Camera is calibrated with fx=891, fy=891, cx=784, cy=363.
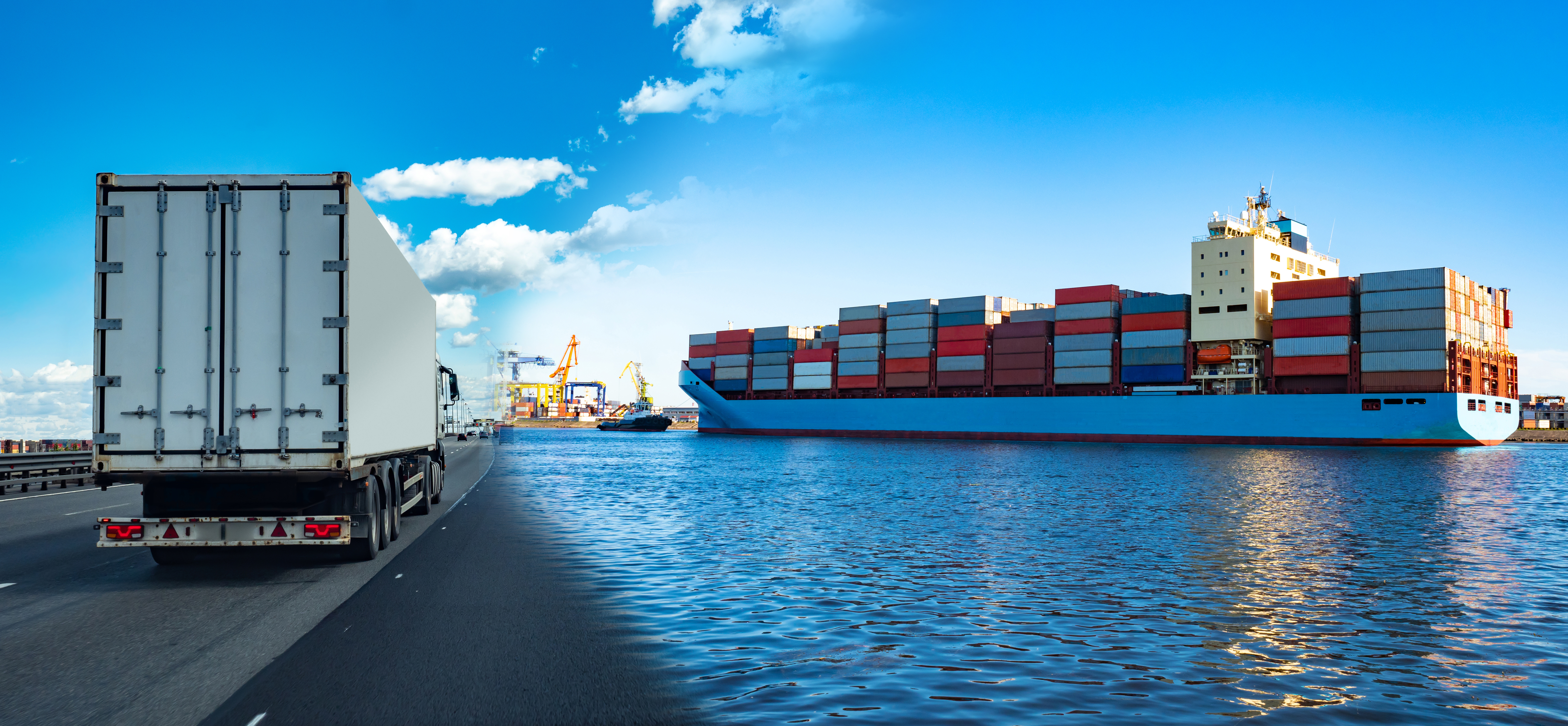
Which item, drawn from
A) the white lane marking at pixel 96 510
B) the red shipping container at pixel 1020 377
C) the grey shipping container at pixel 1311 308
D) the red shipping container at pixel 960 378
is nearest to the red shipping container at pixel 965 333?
the red shipping container at pixel 960 378

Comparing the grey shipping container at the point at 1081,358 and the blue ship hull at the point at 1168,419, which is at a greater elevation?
the grey shipping container at the point at 1081,358

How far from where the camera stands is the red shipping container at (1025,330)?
68.4m

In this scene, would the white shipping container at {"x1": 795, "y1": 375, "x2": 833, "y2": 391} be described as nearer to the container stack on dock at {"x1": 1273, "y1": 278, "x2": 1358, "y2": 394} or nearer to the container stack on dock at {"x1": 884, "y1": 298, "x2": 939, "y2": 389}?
the container stack on dock at {"x1": 884, "y1": 298, "x2": 939, "y2": 389}

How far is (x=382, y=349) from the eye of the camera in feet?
35.6

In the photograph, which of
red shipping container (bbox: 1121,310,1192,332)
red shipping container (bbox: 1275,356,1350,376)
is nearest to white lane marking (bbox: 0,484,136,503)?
red shipping container (bbox: 1121,310,1192,332)

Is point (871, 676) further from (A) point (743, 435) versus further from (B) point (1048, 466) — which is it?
(A) point (743, 435)

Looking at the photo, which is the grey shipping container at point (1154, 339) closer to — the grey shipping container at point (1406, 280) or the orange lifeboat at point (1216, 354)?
the orange lifeboat at point (1216, 354)

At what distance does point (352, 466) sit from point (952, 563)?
765 cm

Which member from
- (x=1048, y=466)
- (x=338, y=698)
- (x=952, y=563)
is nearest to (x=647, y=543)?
(x=952, y=563)

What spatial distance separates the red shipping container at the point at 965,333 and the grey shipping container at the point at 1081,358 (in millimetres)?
6714

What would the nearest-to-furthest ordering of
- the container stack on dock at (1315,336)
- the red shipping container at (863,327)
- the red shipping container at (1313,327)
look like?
the container stack on dock at (1315,336), the red shipping container at (1313,327), the red shipping container at (863,327)

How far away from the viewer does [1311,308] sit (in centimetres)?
5712

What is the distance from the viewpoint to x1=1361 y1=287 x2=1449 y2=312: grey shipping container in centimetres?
5278

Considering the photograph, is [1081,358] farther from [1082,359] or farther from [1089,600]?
[1089,600]
